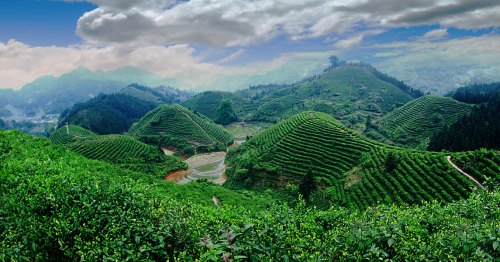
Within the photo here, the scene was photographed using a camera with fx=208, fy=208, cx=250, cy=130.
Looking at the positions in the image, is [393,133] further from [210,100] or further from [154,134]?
[210,100]

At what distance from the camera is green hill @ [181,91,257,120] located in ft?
420

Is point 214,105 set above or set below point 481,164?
above

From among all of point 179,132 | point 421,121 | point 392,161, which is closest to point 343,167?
point 392,161

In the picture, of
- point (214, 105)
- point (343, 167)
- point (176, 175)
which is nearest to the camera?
point (343, 167)

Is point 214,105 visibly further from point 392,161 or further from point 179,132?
point 392,161

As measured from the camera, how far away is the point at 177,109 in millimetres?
81312

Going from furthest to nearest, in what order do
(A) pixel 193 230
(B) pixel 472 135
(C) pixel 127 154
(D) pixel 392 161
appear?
(C) pixel 127 154, (B) pixel 472 135, (D) pixel 392 161, (A) pixel 193 230

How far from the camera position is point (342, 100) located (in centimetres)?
12281

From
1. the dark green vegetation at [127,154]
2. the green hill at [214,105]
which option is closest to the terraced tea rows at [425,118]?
the dark green vegetation at [127,154]

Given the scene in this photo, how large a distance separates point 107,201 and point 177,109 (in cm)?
7584

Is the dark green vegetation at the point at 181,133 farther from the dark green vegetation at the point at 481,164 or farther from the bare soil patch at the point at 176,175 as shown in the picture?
the dark green vegetation at the point at 481,164

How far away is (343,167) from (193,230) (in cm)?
3318

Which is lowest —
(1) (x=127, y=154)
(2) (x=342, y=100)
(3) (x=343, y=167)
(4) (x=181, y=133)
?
(3) (x=343, y=167)

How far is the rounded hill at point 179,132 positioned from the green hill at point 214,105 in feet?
144
